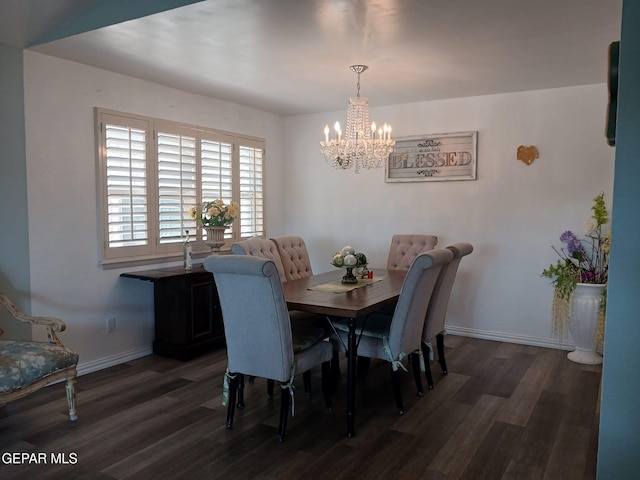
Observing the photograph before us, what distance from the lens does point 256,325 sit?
9.11ft

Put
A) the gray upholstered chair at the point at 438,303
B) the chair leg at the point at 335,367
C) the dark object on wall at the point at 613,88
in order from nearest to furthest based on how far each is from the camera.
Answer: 1. the dark object on wall at the point at 613,88
2. the chair leg at the point at 335,367
3. the gray upholstered chair at the point at 438,303

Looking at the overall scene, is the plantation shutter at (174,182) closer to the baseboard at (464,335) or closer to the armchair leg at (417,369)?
the baseboard at (464,335)

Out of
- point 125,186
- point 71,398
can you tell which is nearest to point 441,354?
point 71,398

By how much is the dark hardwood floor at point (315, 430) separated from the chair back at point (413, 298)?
47cm

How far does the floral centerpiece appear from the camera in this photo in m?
4.27

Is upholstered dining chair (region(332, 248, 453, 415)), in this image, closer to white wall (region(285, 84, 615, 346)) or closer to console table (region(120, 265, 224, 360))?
console table (region(120, 265, 224, 360))

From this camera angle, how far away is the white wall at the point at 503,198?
177 inches

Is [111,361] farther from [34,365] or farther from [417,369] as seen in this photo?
[417,369]

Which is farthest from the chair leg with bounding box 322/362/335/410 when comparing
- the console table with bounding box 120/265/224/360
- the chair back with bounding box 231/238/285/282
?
the console table with bounding box 120/265/224/360

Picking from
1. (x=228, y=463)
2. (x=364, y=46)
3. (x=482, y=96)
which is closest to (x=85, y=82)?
(x=364, y=46)

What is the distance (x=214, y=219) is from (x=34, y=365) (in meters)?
2.11

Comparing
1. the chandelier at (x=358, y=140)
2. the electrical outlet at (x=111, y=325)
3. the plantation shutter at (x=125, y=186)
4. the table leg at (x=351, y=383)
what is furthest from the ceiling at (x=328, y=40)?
the electrical outlet at (x=111, y=325)

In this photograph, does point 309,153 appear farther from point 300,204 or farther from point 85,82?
point 85,82

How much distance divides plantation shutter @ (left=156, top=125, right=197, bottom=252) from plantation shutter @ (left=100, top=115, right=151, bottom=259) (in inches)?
6.1
